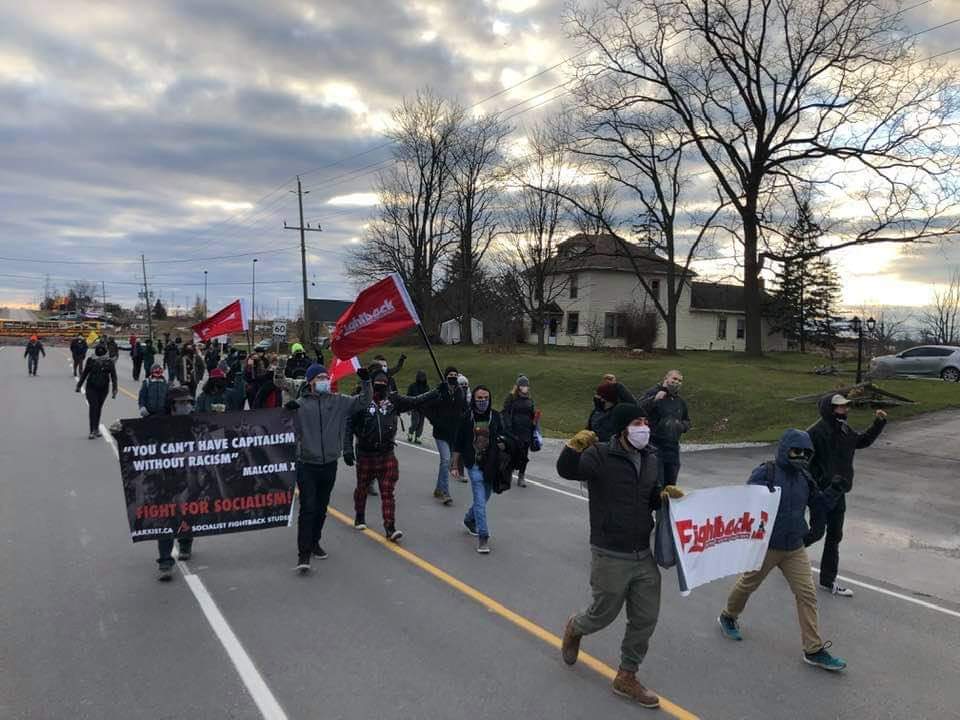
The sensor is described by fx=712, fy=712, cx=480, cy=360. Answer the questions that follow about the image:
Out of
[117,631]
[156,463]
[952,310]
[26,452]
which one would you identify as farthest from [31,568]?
[952,310]

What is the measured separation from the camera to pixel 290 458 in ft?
23.3

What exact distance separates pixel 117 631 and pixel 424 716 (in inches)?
104

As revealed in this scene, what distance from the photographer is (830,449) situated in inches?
257

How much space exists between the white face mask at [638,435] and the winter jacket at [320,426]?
3457mm

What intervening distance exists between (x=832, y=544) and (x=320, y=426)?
4.98 m

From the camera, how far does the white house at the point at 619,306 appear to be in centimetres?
5488

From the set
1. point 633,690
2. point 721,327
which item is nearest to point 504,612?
point 633,690

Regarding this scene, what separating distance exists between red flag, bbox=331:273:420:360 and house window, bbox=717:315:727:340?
5527cm

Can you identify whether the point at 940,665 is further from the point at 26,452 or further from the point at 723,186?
the point at 723,186

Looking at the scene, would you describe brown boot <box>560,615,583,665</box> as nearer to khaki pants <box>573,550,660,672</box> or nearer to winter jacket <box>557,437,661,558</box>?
khaki pants <box>573,550,660,672</box>

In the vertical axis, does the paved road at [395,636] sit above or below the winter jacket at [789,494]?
below

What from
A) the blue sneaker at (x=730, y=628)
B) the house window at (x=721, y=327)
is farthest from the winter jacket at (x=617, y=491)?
the house window at (x=721, y=327)

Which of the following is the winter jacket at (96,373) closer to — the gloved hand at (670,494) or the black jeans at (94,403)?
the black jeans at (94,403)

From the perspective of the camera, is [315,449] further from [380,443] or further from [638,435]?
[638,435]
